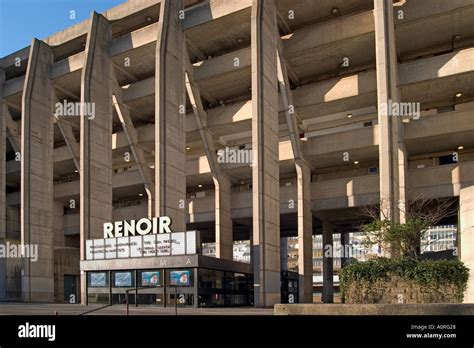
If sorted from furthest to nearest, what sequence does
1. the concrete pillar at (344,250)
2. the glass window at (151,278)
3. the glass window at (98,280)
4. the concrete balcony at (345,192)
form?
the concrete pillar at (344,250), the concrete balcony at (345,192), the glass window at (98,280), the glass window at (151,278)

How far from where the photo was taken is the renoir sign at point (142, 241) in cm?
3297

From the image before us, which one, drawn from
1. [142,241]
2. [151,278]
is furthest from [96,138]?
[151,278]

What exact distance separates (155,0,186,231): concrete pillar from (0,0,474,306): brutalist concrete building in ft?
0.44

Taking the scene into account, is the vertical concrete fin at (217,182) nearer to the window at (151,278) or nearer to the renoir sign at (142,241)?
the renoir sign at (142,241)

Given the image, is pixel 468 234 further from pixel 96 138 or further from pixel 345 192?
pixel 96 138

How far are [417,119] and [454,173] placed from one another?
17.0 feet

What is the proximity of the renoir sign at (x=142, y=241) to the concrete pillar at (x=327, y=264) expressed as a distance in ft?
63.4

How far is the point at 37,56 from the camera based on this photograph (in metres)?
50.1

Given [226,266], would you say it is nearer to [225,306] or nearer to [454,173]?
[225,306]

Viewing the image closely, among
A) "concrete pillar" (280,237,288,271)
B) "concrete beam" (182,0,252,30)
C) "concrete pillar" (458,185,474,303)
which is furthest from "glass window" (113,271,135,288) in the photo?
"concrete pillar" (280,237,288,271)

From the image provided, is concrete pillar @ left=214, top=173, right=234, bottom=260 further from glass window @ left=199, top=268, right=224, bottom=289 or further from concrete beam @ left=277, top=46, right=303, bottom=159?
glass window @ left=199, top=268, right=224, bottom=289

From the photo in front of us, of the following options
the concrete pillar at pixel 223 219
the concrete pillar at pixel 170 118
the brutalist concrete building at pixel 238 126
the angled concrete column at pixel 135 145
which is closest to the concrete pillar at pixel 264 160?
the brutalist concrete building at pixel 238 126

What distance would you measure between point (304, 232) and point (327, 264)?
30.3 ft
